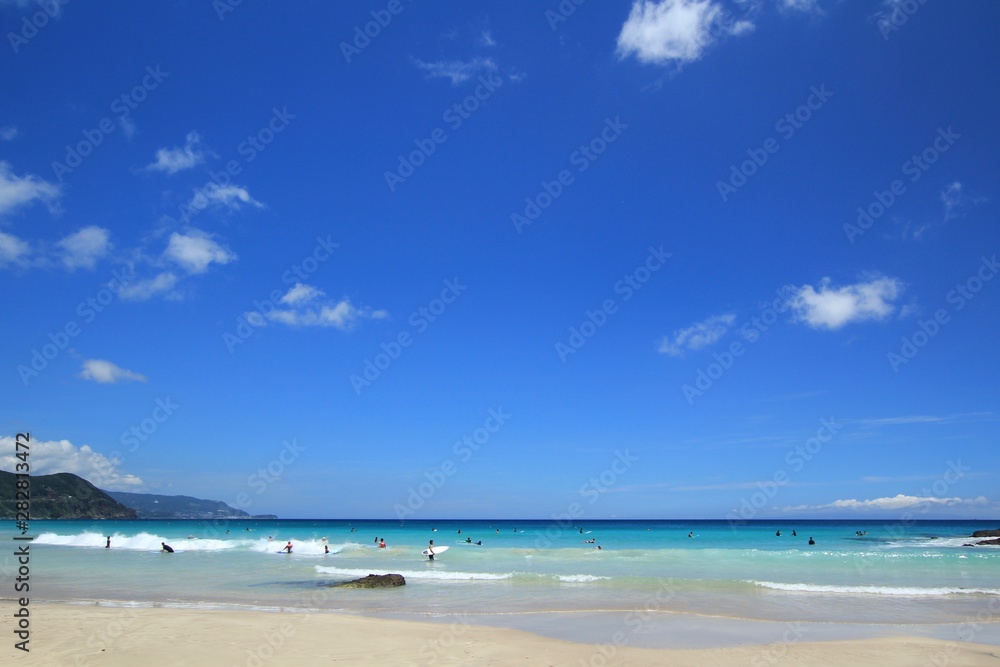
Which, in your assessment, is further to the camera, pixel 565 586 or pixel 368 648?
pixel 565 586

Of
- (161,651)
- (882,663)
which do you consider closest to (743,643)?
(882,663)

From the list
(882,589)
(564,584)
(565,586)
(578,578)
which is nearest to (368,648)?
(565,586)

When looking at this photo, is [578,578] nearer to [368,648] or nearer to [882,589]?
[882,589]

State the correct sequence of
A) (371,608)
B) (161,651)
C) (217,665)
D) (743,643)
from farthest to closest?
(371,608) < (743,643) < (161,651) < (217,665)

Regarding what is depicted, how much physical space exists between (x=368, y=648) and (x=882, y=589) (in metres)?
19.6

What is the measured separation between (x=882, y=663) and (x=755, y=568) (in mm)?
20130

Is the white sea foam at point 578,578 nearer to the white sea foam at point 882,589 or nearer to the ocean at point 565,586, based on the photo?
the ocean at point 565,586

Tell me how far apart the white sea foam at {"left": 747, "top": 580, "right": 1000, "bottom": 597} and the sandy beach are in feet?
31.2

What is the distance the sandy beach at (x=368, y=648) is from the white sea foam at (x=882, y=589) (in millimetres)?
9495

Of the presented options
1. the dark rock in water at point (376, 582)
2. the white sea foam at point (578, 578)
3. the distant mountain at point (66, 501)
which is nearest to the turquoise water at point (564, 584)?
the white sea foam at point (578, 578)

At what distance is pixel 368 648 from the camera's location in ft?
41.2

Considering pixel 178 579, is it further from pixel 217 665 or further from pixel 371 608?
pixel 217 665

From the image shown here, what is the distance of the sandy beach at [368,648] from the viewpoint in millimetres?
11719

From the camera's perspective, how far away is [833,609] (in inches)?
731
